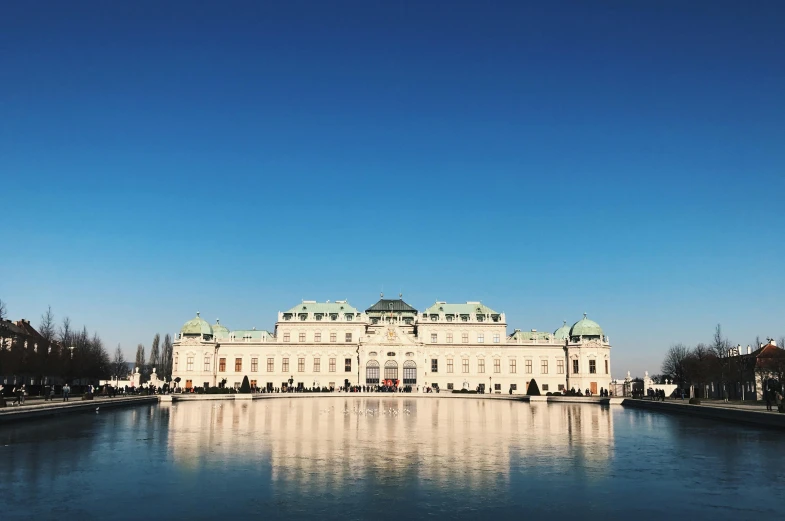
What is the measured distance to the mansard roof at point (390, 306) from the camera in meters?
114

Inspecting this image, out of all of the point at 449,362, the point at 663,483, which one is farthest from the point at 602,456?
the point at 449,362

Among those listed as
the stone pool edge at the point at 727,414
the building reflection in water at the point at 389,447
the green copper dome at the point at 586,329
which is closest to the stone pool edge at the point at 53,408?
the building reflection in water at the point at 389,447

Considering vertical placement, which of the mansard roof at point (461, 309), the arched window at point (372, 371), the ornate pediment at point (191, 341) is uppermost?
the mansard roof at point (461, 309)

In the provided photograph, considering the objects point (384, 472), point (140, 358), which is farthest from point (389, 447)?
point (140, 358)

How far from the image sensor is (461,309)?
359ft

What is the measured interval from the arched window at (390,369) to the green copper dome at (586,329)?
3004cm

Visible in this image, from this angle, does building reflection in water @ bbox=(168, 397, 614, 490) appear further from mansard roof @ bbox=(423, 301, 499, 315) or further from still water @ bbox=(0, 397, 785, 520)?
mansard roof @ bbox=(423, 301, 499, 315)

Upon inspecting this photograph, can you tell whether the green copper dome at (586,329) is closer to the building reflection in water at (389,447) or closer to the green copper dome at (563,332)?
the green copper dome at (563,332)

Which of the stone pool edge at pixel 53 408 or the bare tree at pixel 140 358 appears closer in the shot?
the stone pool edge at pixel 53 408

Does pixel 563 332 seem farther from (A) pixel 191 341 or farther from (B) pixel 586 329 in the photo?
(A) pixel 191 341

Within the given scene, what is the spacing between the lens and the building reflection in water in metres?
21.3

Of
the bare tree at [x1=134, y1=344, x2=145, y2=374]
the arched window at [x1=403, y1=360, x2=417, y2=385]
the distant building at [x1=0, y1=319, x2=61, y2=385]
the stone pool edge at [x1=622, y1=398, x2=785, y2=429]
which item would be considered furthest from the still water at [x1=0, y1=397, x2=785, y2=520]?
the bare tree at [x1=134, y1=344, x2=145, y2=374]

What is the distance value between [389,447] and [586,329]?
8523cm

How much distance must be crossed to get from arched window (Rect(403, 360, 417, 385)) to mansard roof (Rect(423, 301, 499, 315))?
921 centimetres
